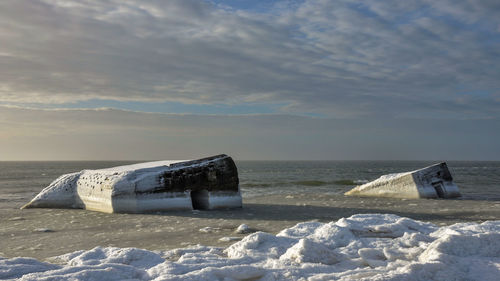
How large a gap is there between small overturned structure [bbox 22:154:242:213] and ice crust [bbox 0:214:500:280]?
609 centimetres

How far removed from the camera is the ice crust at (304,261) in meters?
4.52

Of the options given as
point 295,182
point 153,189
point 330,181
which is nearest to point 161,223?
point 153,189

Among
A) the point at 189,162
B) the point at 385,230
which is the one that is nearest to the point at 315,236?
the point at 385,230

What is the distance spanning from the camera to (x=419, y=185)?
17.2 metres

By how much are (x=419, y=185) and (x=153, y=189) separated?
11.6 m

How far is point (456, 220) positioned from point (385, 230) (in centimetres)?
495

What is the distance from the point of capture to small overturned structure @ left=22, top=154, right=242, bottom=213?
1216 cm

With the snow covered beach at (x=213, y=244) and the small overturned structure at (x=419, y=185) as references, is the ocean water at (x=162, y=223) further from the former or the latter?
the small overturned structure at (x=419, y=185)

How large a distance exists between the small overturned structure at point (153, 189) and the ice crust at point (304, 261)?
20.0 ft

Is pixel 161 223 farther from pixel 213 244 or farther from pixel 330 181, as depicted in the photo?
pixel 330 181

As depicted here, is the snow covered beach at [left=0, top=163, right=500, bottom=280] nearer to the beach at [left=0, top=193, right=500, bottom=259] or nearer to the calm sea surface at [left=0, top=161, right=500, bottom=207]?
the beach at [left=0, top=193, right=500, bottom=259]

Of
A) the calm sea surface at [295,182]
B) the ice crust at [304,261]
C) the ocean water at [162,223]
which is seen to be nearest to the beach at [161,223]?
the ocean water at [162,223]

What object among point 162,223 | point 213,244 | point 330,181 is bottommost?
point 330,181

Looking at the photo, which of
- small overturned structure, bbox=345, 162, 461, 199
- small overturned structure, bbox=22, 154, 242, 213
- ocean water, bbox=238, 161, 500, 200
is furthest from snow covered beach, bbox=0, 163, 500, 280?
ocean water, bbox=238, 161, 500, 200
